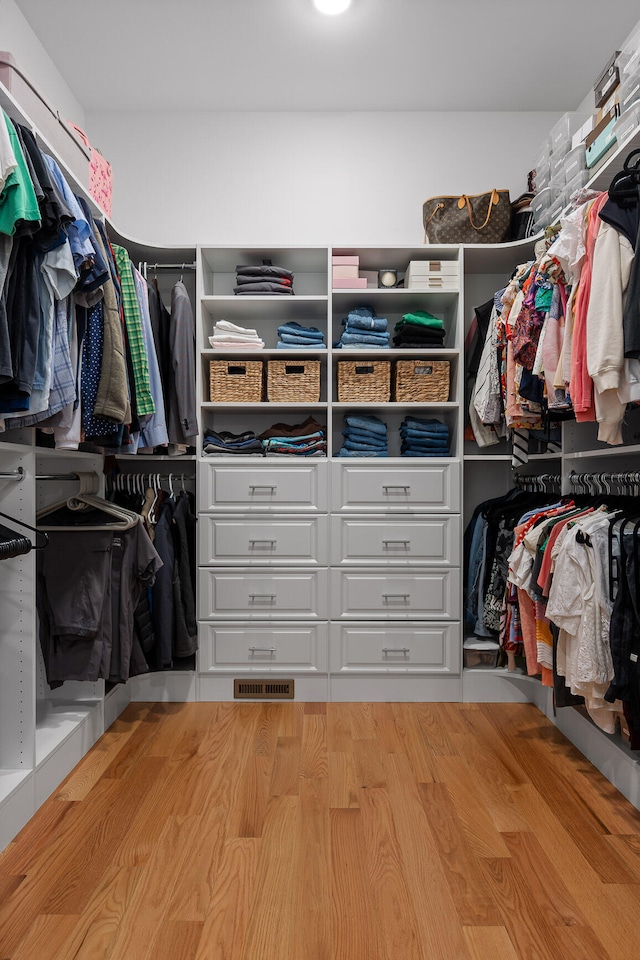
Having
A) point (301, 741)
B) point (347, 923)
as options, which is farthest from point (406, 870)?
point (301, 741)

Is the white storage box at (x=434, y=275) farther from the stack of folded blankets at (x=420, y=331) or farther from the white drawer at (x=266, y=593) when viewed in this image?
the white drawer at (x=266, y=593)

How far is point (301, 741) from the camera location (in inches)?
106

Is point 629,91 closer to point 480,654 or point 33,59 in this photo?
point 480,654

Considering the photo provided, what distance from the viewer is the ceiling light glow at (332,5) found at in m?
2.69

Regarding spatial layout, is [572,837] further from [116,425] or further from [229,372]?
[229,372]

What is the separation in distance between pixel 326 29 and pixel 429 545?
2.43 m

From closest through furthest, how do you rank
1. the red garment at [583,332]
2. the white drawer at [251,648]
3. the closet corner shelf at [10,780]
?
the closet corner shelf at [10,780], the red garment at [583,332], the white drawer at [251,648]

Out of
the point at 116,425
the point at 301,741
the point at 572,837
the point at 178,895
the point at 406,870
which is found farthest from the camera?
the point at 301,741

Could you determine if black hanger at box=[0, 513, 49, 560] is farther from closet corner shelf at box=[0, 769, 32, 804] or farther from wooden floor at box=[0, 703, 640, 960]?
wooden floor at box=[0, 703, 640, 960]

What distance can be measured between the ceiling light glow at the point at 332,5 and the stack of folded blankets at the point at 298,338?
1.35 meters

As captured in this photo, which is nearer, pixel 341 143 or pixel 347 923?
pixel 347 923

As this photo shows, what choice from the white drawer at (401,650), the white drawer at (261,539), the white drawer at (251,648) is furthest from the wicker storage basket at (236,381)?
the white drawer at (401,650)

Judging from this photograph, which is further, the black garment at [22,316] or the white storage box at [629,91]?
the white storage box at [629,91]

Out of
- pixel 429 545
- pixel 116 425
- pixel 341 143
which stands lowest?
pixel 429 545
